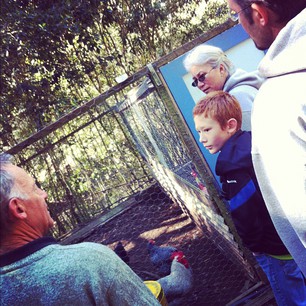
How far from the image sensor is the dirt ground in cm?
338

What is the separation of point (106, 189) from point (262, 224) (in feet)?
14.4

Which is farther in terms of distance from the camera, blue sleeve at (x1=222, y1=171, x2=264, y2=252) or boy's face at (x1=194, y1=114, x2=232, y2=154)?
boy's face at (x1=194, y1=114, x2=232, y2=154)

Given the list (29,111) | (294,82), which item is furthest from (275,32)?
(29,111)

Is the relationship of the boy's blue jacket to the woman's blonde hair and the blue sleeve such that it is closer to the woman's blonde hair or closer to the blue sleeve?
the blue sleeve

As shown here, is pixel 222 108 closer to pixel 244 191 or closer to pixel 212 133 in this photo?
pixel 212 133

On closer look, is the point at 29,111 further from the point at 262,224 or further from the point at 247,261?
the point at 262,224

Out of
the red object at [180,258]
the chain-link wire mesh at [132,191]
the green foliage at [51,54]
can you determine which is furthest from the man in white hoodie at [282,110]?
the green foliage at [51,54]

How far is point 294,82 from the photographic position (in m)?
0.86

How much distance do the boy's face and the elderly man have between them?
98 cm

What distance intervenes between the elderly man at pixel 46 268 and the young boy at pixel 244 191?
2.60 feet

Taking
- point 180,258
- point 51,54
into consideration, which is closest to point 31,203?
point 180,258

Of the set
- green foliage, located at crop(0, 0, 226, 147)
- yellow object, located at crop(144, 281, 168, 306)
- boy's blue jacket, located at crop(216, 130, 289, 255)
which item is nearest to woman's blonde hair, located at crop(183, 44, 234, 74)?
boy's blue jacket, located at crop(216, 130, 289, 255)

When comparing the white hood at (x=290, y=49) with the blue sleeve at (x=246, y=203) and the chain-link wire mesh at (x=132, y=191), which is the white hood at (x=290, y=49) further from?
the chain-link wire mesh at (x=132, y=191)

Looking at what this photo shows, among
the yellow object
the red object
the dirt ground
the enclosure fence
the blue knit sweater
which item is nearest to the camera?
the blue knit sweater
